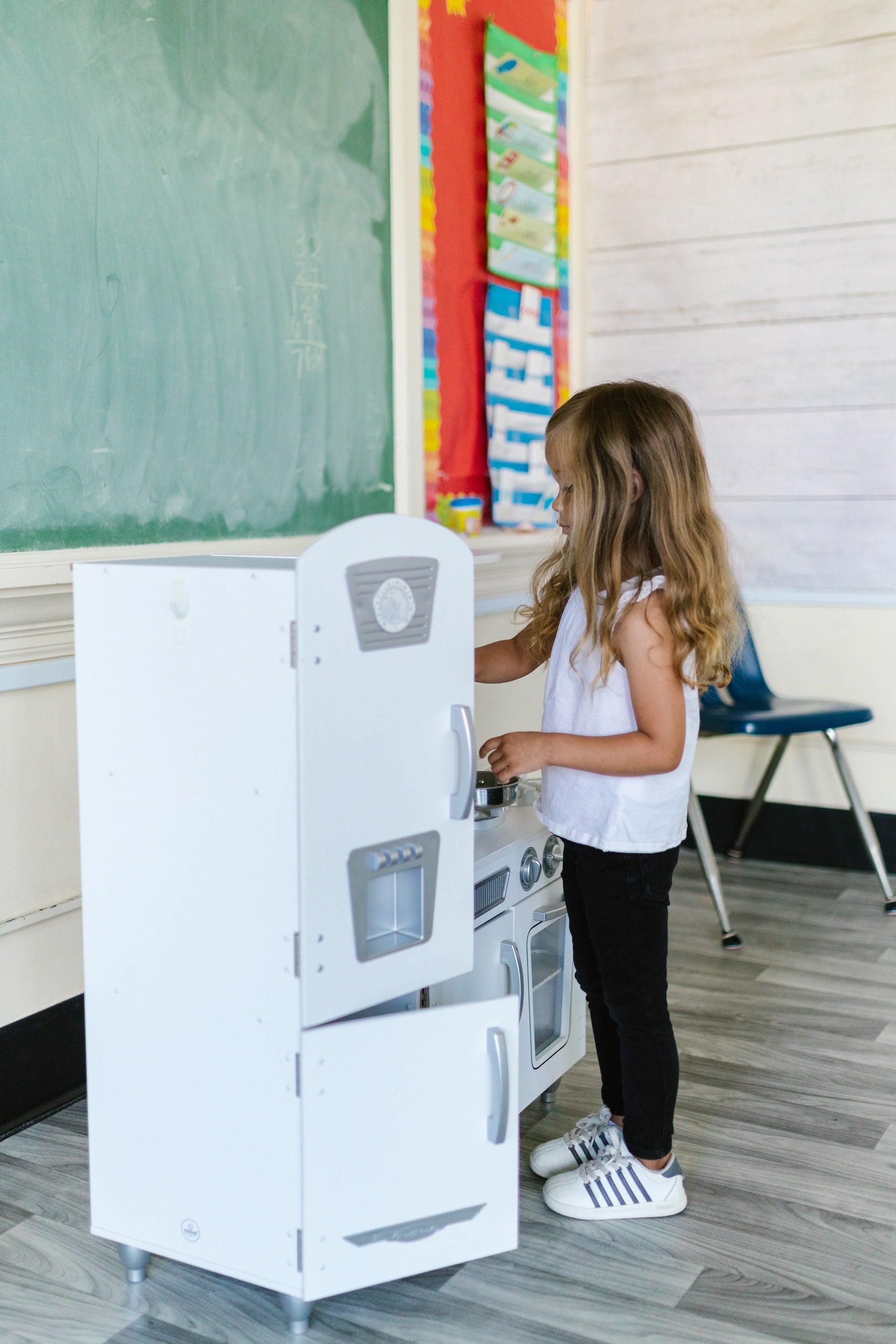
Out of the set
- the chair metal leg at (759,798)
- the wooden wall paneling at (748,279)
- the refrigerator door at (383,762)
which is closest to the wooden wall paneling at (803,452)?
the wooden wall paneling at (748,279)

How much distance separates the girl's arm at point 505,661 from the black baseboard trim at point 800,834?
62.8 inches

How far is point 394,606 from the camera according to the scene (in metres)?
1.30

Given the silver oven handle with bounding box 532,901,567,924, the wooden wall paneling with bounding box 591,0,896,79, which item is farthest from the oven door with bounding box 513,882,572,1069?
the wooden wall paneling with bounding box 591,0,896,79

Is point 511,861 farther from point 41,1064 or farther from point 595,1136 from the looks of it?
point 41,1064

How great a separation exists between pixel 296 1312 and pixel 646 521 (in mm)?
1000

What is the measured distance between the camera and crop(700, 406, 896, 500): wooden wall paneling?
10.1ft

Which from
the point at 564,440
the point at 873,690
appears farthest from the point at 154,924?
the point at 873,690

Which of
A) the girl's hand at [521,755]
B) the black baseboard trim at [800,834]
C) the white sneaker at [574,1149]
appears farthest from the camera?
the black baseboard trim at [800,834]

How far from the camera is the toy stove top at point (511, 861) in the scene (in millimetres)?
1630

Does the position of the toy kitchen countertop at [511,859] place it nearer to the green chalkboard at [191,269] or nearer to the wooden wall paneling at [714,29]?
the green chalkboard at [191,269]

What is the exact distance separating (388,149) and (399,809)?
164 centimetres

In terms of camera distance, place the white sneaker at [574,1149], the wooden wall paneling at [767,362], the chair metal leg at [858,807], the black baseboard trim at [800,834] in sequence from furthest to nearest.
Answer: the black baseboard trim at [800,834] < the wooden wall paneling at [767,362] < the chair metal leg at [858,807] < the white sneaker at [574,1149]

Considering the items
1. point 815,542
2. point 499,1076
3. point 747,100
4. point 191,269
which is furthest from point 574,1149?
point 747,100

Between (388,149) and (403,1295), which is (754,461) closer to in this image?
(388,149)
